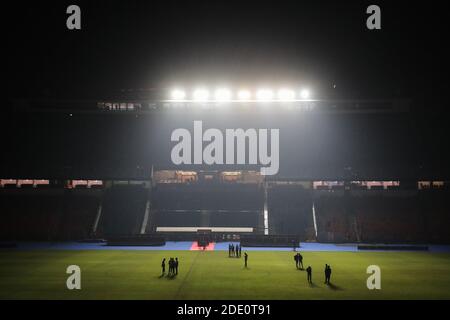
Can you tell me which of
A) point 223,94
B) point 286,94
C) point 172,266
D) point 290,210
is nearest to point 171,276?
point 172,266

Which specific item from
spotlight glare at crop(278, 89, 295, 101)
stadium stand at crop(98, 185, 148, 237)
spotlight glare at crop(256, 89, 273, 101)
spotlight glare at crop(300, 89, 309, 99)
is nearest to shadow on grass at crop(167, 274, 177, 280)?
stadium stand at crop(98, 185, 148, 237)

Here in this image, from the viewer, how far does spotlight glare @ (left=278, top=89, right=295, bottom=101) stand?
59.2 m

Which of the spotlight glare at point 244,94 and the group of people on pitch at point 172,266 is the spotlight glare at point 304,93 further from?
the group of people on pitch at point 172,266

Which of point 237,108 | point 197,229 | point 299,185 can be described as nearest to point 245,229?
point 197,229

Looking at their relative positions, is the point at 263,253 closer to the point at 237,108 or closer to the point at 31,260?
the point at 31,260

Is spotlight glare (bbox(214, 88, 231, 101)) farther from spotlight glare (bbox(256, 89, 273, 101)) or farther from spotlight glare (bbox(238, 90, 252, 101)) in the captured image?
spotlight glare (bbox(256, 89, 273, 101))

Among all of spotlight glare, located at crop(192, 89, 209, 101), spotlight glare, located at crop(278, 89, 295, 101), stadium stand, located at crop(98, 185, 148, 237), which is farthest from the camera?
spotlight glare, located at crop(192, 89, 209, 101)

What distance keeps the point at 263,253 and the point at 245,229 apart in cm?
1726

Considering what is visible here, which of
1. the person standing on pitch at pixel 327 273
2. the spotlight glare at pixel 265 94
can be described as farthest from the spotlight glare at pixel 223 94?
the person standing on pitch at pixel 327 273

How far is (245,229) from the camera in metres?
59.3

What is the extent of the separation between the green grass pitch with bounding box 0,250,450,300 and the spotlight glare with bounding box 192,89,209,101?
93.4 ft

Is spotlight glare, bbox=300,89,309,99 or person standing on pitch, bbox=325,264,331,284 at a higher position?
spotlight glare, bbox=300,89,309,99

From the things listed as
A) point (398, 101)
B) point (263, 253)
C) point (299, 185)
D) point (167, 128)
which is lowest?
point (263, 253)
